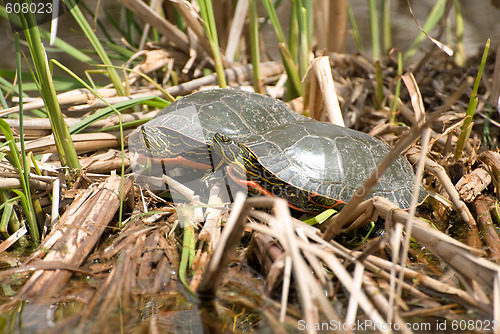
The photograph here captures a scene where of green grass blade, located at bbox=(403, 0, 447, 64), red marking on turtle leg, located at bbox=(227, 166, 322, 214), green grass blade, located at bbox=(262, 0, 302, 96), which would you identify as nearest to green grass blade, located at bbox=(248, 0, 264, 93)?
green grass blade, located at bbox=(262, 0, 302, 96)

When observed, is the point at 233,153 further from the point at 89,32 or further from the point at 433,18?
the point at 433,18

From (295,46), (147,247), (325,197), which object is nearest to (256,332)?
(147,247)

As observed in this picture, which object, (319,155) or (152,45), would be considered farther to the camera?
(152,45)

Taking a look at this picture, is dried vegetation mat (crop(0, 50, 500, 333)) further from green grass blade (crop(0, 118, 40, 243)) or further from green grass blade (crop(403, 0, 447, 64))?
green grass blade (crop(403, 0, 447, 64))

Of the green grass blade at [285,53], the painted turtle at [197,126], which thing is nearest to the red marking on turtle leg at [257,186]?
the painted turtle at [197,126]

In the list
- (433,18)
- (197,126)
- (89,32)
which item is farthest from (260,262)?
(433,18)

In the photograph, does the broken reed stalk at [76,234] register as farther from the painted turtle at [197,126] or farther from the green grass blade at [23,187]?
the painted turtle at [197,126]

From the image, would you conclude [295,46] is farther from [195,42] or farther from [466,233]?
[466,233]
